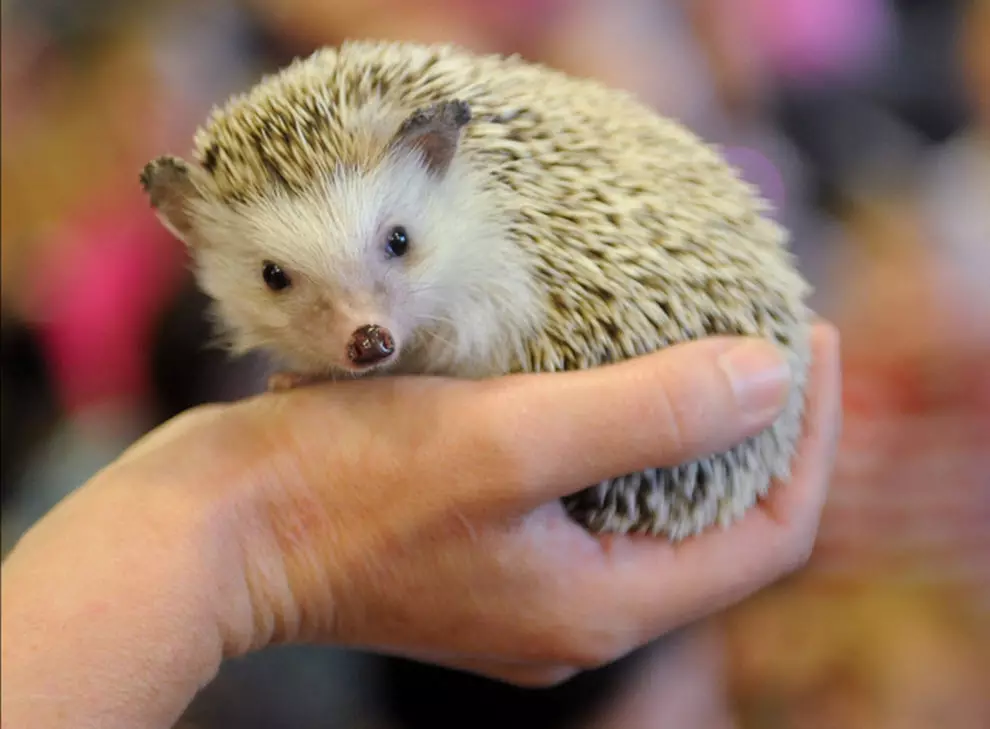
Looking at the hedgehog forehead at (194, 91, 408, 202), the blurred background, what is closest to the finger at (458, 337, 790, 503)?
the hedgehog forehead at (194, 91, 408, 202)

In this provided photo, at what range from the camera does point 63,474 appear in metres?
1.73

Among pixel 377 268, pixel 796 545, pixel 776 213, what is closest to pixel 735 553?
pixel 796 545

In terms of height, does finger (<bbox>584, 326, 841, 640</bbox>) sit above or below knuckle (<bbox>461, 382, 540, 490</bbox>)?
below

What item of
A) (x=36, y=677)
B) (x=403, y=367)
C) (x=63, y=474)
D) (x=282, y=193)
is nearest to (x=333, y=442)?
(x=403, y=367)

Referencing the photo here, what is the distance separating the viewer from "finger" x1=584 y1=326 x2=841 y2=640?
113 cm

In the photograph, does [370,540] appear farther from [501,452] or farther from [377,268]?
[377,268]

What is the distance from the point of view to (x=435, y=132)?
1048 mm

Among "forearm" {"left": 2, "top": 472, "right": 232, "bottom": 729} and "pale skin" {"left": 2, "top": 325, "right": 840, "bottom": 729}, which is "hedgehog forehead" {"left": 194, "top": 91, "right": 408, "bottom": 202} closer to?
"pale skin" {"left": 2, "top": 325, "right": 840, "bottom": 729}

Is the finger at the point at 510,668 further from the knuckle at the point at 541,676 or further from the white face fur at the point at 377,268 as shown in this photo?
the white face fur at the point at 377,268

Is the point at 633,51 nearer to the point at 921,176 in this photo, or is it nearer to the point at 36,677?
the point at 921,176

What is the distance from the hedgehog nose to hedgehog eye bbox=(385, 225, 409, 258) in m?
0.13

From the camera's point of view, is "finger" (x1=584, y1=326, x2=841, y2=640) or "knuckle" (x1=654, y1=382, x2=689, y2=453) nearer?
"knuckle" (x1=654, y1=382, x2=689, y2=453)

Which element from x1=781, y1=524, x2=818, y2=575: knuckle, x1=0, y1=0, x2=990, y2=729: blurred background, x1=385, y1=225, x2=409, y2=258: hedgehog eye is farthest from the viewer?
x1=0, y1=0, x2=990, y2=729: blurred background

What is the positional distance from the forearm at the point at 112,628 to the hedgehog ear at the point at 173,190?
0.38m
